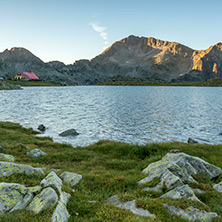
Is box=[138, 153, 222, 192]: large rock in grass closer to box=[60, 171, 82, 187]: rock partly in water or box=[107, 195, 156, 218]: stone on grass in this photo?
box=[107, 195, 156, 218]: stone on grass

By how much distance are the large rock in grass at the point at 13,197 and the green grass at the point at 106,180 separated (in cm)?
49

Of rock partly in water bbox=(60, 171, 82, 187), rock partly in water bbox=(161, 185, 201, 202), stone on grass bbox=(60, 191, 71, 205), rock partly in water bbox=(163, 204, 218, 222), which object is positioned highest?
stone on grass bbox=(60, 191, 71, 205)

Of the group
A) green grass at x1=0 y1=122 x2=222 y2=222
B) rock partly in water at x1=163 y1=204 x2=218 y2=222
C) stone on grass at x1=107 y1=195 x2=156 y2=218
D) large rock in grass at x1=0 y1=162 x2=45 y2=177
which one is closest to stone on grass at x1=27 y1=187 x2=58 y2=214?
green grass at x1=0 y1=122 x2=222 y2=222

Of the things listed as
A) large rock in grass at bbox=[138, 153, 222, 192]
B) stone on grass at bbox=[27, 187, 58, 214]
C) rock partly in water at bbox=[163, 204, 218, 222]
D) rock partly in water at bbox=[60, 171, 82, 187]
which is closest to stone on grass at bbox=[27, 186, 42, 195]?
stone on grass at bbox=[27, 187, 58, 214]

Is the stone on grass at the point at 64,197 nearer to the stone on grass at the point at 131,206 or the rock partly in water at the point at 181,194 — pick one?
the stone on grass at the point at 131,206

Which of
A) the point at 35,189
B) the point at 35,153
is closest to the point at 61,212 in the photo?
the point at 35,189

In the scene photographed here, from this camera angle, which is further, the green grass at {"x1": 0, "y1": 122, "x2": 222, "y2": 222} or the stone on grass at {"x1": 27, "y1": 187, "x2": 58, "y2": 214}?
the green grass at {"x1": 0, "y1": 122, "x2": 222, "y2": 222}

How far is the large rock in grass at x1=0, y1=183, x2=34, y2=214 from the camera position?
7.37m

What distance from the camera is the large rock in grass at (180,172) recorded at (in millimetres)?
10752

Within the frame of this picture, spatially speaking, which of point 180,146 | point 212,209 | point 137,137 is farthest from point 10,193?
point 137,137

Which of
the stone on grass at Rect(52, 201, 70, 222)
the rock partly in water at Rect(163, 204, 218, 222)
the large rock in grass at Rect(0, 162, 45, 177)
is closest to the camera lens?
the stone on grass at Rect(52, 201, 70, 222)

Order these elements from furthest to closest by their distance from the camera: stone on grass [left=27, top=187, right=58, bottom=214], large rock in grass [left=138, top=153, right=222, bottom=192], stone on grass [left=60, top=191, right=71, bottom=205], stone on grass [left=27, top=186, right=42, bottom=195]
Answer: large rock in grass [left=138, top=153, right=222, bottom=192], stone on grass [left=27, top=186, right=42, bottom=195], stone on grass [left=60, top=191, right=71, bottom=205], stone on grass [left=27, top=187, right=58, bottom=214]

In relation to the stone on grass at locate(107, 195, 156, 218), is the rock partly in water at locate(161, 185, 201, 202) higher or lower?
higher

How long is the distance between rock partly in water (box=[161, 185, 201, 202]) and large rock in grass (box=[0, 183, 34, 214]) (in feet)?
22.3
